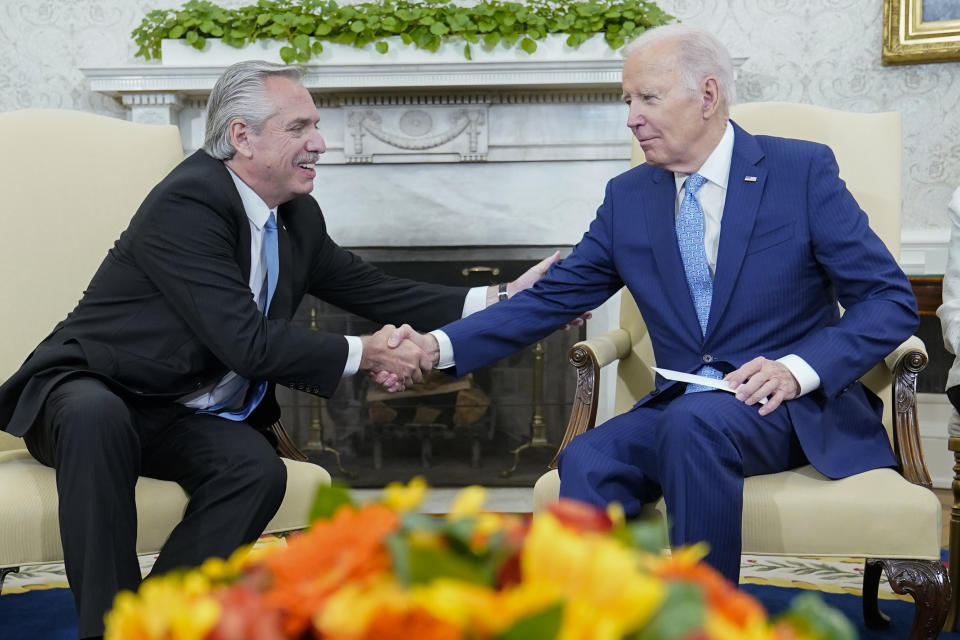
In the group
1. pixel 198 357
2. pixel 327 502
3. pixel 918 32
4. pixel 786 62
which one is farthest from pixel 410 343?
pixel 918 32

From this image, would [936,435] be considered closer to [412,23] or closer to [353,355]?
[412,23]

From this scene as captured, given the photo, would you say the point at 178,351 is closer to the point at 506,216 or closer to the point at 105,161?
the point at 105,161

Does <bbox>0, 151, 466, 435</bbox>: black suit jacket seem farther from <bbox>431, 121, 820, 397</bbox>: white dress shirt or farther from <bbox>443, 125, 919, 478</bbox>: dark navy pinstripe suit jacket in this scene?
<bbox>431, 121, 820, 397</bbox>: white dress shirt

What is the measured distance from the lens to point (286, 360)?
204 centimetres

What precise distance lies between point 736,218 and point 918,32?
7.19 feet

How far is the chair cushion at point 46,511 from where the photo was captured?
69.9 inches

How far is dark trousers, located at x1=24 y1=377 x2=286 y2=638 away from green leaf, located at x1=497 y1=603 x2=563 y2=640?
132cm

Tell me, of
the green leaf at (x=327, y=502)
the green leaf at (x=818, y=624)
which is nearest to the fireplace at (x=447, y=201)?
the green leaf at (x=327, y=502)

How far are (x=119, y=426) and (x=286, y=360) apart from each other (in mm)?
371

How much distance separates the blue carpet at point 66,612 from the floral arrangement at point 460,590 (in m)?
1.84

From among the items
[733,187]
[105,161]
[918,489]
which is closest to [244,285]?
[105,161]

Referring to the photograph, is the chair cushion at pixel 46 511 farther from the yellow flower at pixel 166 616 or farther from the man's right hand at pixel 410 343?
the yellow flower at pixel 166 616

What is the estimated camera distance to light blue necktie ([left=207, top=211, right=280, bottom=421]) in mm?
2135

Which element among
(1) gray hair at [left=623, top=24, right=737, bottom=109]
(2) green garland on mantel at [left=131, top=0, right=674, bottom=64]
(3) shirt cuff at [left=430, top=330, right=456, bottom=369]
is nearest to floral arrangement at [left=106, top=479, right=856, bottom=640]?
(3) shirt cuff at [left=430, top=330, right=456, bottom=369]
